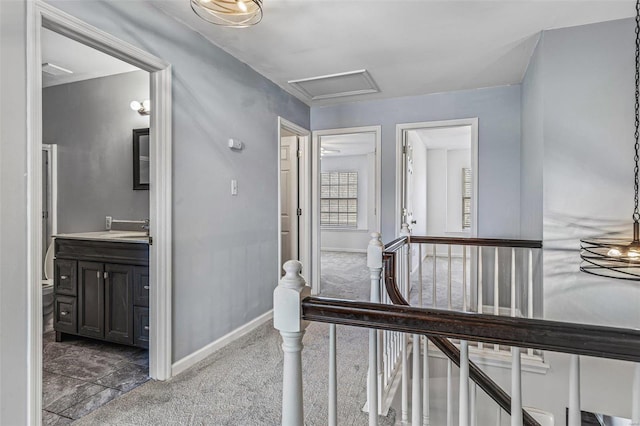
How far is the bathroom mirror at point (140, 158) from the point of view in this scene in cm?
336

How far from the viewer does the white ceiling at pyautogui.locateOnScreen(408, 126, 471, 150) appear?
6.02m

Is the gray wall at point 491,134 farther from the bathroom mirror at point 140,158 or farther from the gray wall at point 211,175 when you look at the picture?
the bathroom mirror at point 140,158

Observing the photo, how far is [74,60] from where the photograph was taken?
10.4ft

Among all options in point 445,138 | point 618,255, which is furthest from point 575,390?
point 445,138

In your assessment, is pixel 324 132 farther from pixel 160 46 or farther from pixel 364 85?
pixel 160 46

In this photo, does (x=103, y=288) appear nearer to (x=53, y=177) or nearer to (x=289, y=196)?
(x=53, y=177)

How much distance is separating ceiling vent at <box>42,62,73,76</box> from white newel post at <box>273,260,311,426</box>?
3566 mm

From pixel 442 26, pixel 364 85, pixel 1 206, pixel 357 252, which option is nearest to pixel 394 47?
pixel 442 26

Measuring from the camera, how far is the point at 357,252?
8.36m

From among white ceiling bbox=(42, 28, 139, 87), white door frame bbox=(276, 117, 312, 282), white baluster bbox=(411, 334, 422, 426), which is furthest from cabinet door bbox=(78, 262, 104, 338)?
white baluster bbox=(411, 334, 422, 426)

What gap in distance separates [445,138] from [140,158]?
214 inches

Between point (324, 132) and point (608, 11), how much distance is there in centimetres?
289

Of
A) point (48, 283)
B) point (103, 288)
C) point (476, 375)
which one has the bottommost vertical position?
point (48, 283)

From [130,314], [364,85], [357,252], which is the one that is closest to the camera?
[130,314]
